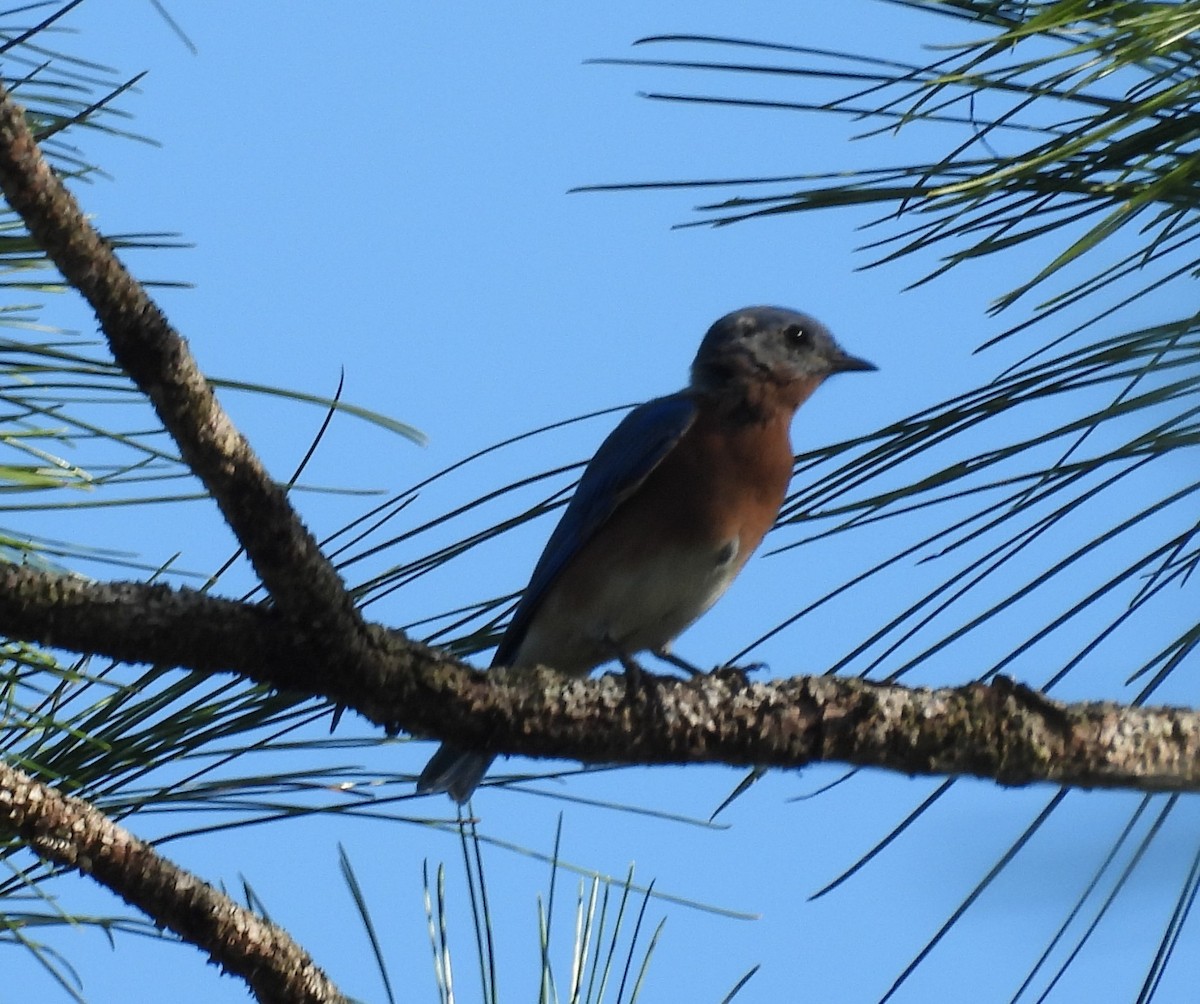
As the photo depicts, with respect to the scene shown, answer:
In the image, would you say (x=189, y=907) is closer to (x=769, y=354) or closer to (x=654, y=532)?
(x=654, y=532)

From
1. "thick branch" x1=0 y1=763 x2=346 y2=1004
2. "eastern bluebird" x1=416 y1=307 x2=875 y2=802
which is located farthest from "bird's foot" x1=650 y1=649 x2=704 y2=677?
"thick branch" x1=0 y1=763 x2=346 y2=1004

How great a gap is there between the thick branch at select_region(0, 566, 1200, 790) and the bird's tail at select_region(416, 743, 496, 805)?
96cm

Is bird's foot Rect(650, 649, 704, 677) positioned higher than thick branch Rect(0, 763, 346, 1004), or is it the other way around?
bird's foot Rect(650, 649, 704, 677)

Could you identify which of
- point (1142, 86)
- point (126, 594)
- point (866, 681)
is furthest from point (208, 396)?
point (1142, 86)

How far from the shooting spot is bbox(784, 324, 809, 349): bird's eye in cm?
479

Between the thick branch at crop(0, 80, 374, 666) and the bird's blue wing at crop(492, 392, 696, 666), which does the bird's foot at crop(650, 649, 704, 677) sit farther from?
the thick branch at crop(0, 80, 374, 666)

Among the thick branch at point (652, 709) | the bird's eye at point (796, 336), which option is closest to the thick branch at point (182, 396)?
the thick branch at point (652, 709)

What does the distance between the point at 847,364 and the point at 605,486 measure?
1.03 meters

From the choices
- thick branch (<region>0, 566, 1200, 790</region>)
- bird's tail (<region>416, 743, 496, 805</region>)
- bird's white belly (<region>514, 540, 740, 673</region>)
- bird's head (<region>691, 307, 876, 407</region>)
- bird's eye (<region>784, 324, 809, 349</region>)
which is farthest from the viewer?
bird's eye (<region>784, 324, 809, 349</region>)

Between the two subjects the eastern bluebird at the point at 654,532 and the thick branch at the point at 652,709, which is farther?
the eastern bluebird at the point at 654,532

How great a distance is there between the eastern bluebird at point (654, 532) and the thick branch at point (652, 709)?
5.80ft

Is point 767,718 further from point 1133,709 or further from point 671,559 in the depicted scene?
point 671,559

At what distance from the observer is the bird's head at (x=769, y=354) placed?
4645mm

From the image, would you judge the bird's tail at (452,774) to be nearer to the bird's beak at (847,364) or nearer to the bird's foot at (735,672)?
the bird's foot at (735,672)
